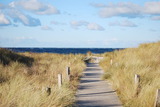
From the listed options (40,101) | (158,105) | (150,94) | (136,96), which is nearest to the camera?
(40,101)

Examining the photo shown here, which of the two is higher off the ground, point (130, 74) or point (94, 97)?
point (130, 74)

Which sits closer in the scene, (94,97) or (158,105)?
(158,105)

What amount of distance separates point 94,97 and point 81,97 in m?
0.50

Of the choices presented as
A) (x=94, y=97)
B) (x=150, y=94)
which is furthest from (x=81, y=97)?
(x=150, y=94)

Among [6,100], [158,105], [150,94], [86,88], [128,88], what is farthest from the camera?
[86,88]

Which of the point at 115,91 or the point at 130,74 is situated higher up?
the point at 130,74

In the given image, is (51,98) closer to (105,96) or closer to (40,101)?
(40,101)

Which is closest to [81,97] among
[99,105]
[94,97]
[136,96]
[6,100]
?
[94,97]

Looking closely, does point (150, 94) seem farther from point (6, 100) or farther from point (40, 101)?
point (6, 100)

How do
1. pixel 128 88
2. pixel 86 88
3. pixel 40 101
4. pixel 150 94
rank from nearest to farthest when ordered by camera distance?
pixel 40 101
pixel 150 94
pixel 128 88
pixel 86 88

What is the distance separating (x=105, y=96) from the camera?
32.4 ft

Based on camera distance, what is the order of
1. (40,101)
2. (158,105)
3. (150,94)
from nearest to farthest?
(40,101) < (158,105) < (150,94)

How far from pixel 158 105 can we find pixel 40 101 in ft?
11.3

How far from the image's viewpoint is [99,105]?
8445mm
